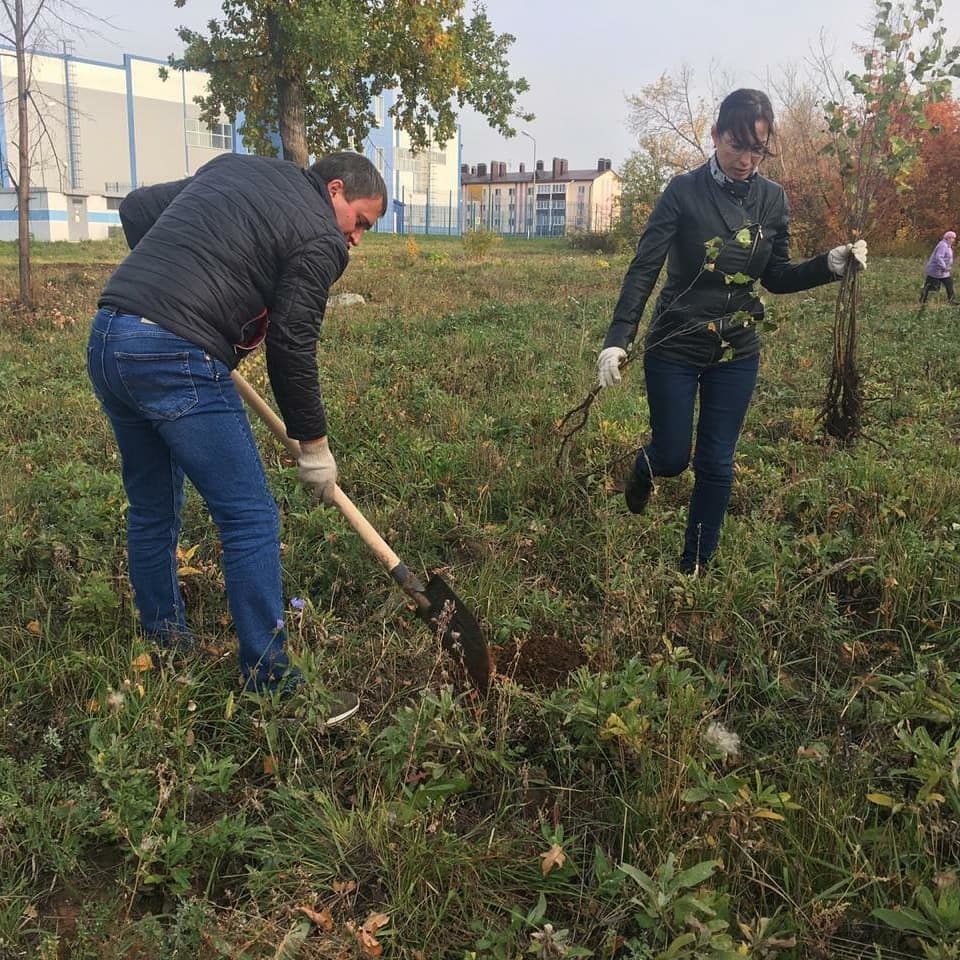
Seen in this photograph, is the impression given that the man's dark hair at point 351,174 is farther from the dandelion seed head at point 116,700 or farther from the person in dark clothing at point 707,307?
the dandelion seed head at point 116,700

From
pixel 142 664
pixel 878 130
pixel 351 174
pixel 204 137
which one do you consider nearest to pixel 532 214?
pixel 204 137

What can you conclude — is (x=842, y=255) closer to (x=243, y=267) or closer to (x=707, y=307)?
(x=707, y=307)

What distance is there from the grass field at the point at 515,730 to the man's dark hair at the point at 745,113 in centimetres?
156

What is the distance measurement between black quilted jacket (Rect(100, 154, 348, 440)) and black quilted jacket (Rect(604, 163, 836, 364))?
4.35ft

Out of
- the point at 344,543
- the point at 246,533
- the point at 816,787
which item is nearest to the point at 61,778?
the point at 246,533

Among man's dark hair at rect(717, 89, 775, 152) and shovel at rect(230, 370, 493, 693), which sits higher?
man's dark hair at rect(717, 89, 775, 152)

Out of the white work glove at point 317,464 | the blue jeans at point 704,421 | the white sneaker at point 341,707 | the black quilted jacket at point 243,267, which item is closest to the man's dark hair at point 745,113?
the blue jeans at point 704,421

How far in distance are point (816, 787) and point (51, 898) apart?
188 centimetres

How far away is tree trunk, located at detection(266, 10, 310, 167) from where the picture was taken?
1477 centimetres

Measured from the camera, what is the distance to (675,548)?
345cm

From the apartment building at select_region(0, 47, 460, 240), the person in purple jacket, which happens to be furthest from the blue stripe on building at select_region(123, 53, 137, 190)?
the person in purple jacket

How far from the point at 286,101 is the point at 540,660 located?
50.0ft

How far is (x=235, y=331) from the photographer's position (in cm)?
234

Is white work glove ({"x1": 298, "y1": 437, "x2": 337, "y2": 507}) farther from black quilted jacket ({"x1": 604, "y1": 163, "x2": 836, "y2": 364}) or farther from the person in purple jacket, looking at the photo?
the person in purple jacket
